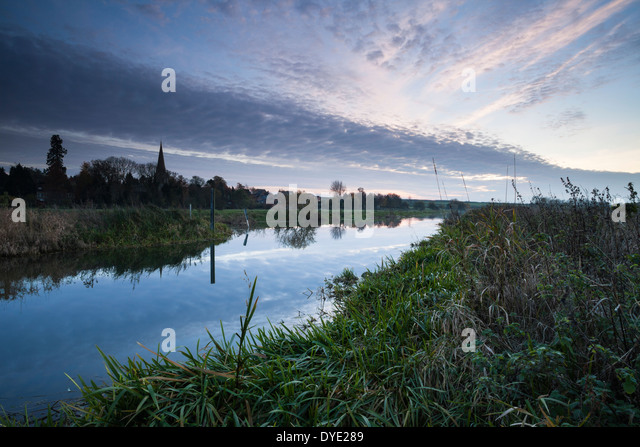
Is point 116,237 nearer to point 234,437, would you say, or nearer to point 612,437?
point 234,437

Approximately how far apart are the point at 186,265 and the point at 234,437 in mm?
8022

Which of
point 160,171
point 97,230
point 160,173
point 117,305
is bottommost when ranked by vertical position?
point 117,305

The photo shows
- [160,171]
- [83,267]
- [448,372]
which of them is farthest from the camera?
[160,171]

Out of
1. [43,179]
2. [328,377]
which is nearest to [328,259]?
[328,377]

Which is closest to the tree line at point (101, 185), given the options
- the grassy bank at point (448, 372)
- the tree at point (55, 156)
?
the tree at point (55, 156)

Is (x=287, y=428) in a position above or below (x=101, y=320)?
above

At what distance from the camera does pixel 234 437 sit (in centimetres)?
178

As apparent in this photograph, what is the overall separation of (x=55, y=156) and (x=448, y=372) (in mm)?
38107

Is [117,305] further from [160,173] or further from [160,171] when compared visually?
[160,171]

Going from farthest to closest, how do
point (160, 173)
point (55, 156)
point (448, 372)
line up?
point (160, 173) < point (55, 156) < point (448, 372)

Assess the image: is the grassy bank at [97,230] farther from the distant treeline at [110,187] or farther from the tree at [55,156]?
the tree at [55,156]

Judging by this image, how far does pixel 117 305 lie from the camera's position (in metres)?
5.29

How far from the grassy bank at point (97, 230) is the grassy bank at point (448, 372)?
10.5 m

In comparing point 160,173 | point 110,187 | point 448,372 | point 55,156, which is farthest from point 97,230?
point 160,173
